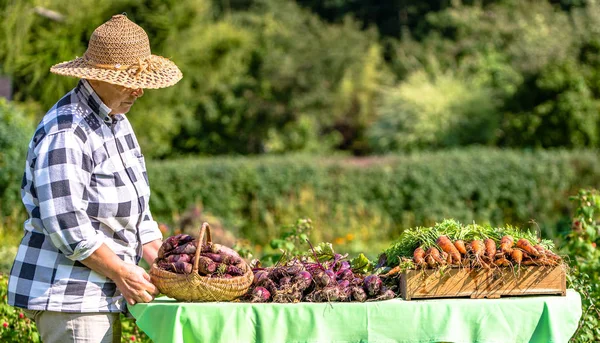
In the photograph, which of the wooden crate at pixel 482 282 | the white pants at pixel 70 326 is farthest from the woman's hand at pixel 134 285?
the wooden crate at pixel 482 282

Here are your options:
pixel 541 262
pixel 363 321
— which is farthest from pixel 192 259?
pixel 541 262

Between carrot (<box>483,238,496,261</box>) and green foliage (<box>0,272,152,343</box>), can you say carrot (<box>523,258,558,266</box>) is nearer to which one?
carrot (<box>483,238,496,261</box>)

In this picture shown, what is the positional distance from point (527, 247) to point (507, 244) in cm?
8

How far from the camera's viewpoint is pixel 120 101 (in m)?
3.37

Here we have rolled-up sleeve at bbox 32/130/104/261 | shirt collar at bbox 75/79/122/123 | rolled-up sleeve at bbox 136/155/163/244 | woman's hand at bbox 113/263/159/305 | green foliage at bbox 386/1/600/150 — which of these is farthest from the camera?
green foliage at bbox 386/1/600/150

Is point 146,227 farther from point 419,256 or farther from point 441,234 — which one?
point 441,234

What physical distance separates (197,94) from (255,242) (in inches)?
326

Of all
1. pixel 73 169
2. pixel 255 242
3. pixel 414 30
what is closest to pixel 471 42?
pixel 414 30

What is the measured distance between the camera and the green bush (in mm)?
10977

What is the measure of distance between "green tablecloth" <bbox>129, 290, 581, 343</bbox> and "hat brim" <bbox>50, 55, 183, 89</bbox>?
88 centimetres

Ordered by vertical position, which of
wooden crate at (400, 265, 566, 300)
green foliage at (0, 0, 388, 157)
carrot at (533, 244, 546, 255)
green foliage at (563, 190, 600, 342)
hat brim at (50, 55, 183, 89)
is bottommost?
green foliage at (0, 0, 388, 157)

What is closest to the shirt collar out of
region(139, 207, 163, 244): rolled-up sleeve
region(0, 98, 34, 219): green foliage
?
region(139, 207, 163, 244): rolled-up sleeve

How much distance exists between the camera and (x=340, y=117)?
20.4 m

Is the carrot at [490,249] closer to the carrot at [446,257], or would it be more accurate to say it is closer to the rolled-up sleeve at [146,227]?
the carrot at [446,257]
